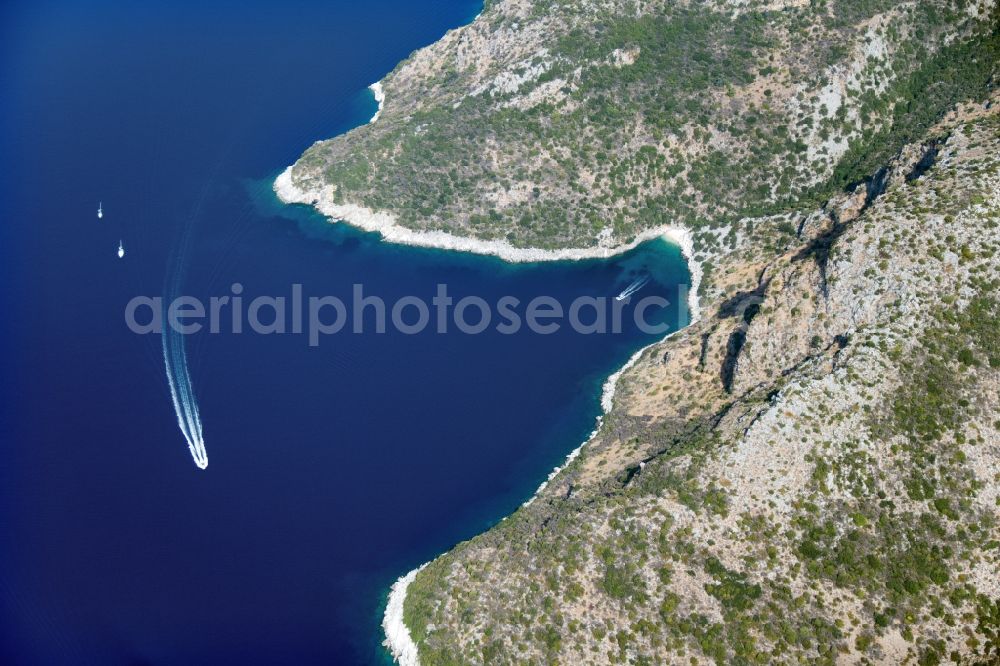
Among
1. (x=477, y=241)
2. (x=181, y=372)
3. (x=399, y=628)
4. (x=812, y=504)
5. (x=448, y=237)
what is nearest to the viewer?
(x=812, y=504)

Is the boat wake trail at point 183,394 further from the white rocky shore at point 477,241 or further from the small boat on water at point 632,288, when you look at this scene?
the small boat on water at point 632,288

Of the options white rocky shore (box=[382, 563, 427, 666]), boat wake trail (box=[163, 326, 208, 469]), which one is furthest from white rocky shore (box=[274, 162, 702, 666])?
boat wake trail (box=[163, 326, 208, 469])

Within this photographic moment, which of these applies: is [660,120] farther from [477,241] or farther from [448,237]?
[448,237]

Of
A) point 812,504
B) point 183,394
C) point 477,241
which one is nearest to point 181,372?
point 183,394

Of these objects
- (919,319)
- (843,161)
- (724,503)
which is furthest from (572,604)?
(843,161)

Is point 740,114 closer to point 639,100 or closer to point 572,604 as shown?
point 639,100

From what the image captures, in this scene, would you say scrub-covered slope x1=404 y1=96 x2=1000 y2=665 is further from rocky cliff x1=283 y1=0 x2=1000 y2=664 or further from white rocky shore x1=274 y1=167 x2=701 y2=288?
white rocky shore x1=274 y1=167 x2=701 y2=288

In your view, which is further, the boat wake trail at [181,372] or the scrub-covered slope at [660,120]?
the scrub-covered slope at [660,120]

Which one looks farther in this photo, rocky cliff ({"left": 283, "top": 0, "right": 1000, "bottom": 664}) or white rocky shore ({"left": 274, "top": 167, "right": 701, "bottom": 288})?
white rocky shore ({"left": 274, "top": 167, "right": 701, "bottom": 288})

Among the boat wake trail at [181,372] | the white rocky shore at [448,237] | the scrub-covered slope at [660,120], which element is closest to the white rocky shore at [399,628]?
the boat wake trail at [181,372]
